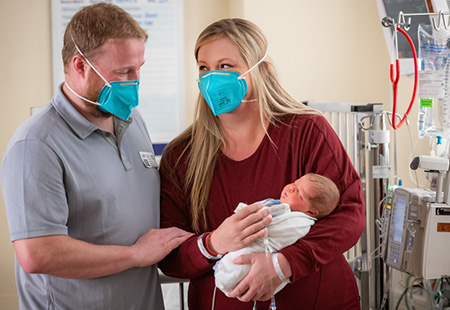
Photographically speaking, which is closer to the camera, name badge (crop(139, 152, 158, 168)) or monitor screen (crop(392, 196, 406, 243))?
name badge (crop(139, 152, 158, 168))

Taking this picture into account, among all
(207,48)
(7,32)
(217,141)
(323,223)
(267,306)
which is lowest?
(267,306)

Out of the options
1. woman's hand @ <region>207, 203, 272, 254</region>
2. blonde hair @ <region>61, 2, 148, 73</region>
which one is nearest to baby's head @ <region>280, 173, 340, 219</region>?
woman's hand @ <region>207, 203, 272, 254</region>

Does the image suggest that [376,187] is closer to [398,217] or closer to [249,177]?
[398,217]

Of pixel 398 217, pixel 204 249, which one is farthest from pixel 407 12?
pixel 204 249

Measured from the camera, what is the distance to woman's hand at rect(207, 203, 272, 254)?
5.31 ft

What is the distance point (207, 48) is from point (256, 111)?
0.91 feet

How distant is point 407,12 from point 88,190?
1.91m

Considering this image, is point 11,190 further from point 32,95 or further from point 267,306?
point 32,95

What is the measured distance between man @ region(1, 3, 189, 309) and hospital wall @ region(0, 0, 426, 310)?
2.13 meters

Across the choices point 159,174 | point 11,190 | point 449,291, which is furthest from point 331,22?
point 11,190

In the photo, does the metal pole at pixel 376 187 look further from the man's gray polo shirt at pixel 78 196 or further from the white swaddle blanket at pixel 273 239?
the man's gray polo shirt at pixel 78 196

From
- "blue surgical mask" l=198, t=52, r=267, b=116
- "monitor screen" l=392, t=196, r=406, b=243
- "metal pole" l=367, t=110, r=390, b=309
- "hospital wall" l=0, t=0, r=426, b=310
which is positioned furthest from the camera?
"hospital wall" l=0, t=0, r=426, b=310

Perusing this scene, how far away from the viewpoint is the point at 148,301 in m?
1.79

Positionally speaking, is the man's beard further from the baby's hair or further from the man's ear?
the baby's hair
